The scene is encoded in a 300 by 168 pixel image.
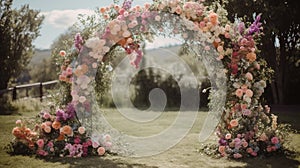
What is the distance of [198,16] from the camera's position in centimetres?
636

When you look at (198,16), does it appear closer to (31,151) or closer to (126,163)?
(126,163)

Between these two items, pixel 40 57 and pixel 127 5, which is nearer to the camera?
pixel 127 5

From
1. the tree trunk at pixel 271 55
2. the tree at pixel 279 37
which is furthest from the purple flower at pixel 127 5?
the tree trunk at pixel 271 55

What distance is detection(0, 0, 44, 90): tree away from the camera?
14.4 m

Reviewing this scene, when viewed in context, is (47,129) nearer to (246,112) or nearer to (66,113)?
(66,113)

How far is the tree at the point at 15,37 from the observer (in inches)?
566

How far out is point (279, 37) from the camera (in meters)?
13.5

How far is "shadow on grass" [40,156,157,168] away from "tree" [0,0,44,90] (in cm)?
960

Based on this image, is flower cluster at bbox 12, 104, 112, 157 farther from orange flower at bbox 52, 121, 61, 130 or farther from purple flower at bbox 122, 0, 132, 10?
purple flower at bbox 122, 0, 132, 10

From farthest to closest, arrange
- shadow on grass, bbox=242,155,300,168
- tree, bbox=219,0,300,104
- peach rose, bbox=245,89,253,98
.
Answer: tree, bbox=219,0,300,104, peach rose, bbox=245,89,253,98, shadow on grass, bbox=242,155,300,168

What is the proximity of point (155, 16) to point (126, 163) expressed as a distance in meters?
2.54

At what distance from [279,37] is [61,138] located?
32.7 ft

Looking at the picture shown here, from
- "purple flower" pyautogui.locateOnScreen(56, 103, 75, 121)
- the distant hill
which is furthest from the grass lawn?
the distant hill

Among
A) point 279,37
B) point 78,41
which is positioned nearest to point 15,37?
point 78,41
